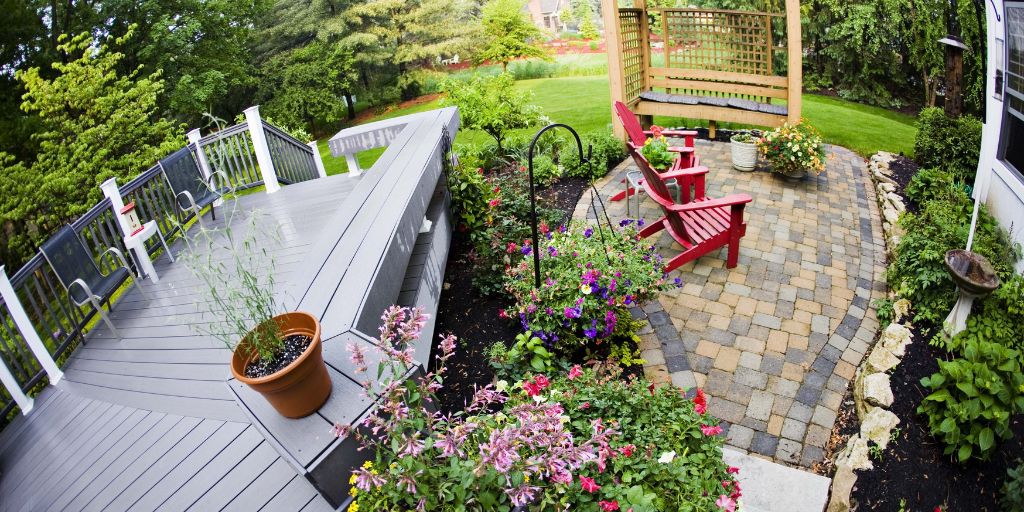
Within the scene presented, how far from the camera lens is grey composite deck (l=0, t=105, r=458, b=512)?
1.88 m

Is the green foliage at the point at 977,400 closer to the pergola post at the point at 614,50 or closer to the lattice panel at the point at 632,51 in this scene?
the pergola post at the point at 614,50

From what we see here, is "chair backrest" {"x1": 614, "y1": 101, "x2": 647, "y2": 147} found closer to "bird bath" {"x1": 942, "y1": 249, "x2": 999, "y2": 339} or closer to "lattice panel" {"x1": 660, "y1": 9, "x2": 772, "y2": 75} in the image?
"lattice panel" {"x1": 660, "y1": 9, "x2": 772, "y2": 75}

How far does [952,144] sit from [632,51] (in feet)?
12.3

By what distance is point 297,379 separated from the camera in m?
1.70

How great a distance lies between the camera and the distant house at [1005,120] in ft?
11.6

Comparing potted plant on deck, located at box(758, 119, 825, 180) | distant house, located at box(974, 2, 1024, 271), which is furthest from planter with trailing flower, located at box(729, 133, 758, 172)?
distant house, located at box(974, 2, 1024, 271)

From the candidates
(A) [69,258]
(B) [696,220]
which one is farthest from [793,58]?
(A) [69,258]

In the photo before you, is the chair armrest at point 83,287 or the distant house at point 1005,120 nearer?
the chair armrest at point 83,287

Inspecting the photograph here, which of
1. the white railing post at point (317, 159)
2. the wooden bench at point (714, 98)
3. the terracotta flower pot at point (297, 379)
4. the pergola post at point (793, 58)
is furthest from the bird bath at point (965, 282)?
the white railing post at point (317, 159)

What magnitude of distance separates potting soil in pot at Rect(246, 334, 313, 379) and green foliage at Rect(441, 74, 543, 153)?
4991mm

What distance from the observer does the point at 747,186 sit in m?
5.62

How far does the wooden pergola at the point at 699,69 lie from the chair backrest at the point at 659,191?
8.57 ft

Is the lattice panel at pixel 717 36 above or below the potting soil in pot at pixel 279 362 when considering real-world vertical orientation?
above

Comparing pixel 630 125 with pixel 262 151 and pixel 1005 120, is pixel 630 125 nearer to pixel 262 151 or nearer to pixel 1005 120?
pixel 1005 120
